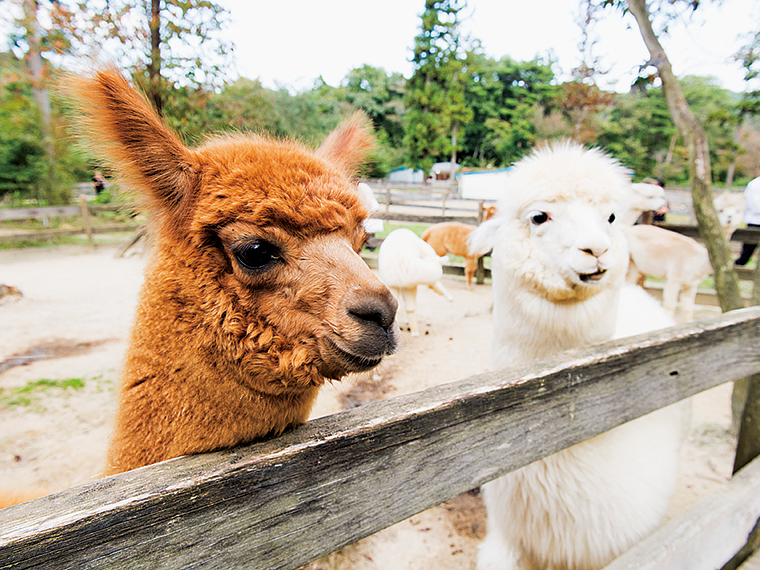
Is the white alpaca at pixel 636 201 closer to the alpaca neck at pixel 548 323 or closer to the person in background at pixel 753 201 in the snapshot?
the alpaca neck at pixel 548 323

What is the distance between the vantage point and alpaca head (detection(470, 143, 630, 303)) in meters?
1.65

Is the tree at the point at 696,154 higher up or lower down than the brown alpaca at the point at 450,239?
higher up

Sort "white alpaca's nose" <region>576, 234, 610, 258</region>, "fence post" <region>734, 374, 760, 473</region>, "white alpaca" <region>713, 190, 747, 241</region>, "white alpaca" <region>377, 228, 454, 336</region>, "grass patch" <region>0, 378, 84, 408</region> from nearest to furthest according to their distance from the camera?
"white alpaca's nose" <region>576, 234, 610, 258</region> → "fence post" <region>734, 374, 760, 473</region> → "grass patch" <region>0, 378, 84, 408</region> → "white alpaca" <region>377, 228, 454, 336</region> → "white alpaca" <region>713, 190, 747, 241</region>

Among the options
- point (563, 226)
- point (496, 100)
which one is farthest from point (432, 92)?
point (563, 226)

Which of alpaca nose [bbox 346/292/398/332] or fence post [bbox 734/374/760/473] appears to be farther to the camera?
fence post [bbox 734/374/760/473]

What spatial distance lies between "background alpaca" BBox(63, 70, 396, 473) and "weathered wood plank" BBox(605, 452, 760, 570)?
1.35m

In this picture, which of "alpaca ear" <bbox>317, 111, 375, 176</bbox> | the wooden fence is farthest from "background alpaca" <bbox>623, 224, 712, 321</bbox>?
the wooden fence

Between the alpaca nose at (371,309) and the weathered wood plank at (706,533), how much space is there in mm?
1303

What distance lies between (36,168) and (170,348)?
649 inches

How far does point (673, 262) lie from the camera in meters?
5.38

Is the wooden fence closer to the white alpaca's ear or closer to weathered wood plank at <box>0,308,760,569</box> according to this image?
the white alpaca's ear

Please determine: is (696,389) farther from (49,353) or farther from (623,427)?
(49,353)

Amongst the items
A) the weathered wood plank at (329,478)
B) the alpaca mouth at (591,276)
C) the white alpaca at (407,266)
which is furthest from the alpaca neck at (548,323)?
the white alpaca at (407,266)

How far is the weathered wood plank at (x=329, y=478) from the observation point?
1.98 feet
